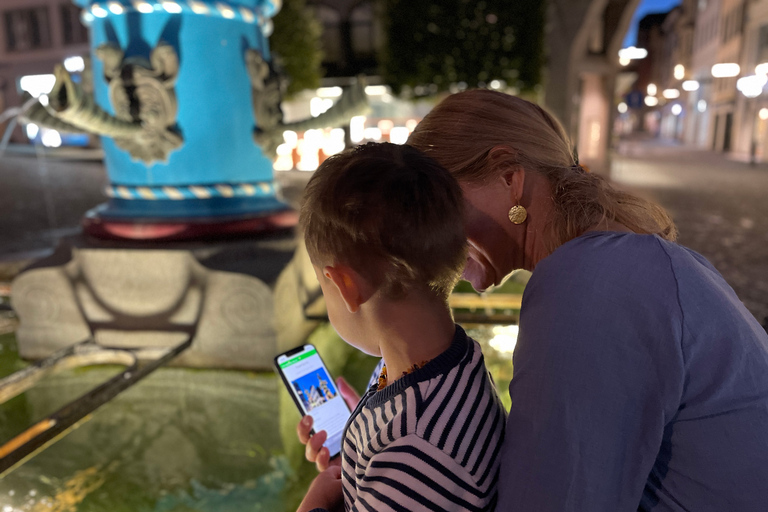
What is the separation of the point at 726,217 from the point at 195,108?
8.12 meters

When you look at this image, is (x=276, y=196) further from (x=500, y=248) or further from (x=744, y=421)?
(x=744, y=421)

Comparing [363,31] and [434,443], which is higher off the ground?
[363,31]

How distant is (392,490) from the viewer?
876 mm

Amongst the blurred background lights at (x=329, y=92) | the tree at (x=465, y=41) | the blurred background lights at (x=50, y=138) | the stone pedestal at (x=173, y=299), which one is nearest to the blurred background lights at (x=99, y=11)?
the stone pedestal at (x=173, y=299)

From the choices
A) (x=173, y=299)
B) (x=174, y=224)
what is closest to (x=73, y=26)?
(x=174, y=224)

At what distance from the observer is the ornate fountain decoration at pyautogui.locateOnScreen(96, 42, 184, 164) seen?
308 centimetres

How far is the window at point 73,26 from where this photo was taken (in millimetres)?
3828

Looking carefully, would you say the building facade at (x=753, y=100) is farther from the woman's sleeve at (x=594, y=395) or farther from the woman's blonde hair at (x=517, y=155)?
the woman's sleeve at (x=594, y=395)

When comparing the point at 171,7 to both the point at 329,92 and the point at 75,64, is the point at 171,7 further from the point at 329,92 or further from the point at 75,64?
the point at 329,92

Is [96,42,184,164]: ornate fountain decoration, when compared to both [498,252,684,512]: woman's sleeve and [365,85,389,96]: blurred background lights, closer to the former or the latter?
[498,252,684,512]: woman's sleeve

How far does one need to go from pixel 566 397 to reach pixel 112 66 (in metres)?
3.10

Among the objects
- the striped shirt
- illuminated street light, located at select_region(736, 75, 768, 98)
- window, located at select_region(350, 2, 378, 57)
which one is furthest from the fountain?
illuminated street light, located at select_region(736, 75, 768, 98)

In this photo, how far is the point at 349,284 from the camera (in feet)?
3.15

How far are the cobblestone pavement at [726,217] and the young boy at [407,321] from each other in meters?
1.75
